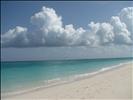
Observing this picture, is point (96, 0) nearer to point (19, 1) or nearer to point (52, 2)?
Result: point (52, 2)

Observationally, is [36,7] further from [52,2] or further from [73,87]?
[73,87]

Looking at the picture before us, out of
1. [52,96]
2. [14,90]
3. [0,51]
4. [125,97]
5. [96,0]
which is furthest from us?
[0,51]

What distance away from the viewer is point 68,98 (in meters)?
5.86

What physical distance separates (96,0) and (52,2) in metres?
1.15

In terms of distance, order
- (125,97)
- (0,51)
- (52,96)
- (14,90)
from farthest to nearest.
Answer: (0,51)
(14,90)
(52,96)
(125,97)

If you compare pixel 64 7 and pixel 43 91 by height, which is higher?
pixel 64 7

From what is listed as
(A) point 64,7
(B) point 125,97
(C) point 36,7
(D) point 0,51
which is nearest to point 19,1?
(C) point 36,7

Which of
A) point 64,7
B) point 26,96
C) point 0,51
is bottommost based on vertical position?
point 26,96

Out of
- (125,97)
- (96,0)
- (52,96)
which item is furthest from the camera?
(96,0)

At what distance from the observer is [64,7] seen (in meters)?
7.25

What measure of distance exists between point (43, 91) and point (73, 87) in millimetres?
783

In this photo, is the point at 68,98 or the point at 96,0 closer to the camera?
the point at 68,98

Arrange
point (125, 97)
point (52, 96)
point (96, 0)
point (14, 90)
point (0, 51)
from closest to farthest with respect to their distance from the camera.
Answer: point (125, 97), point (52, 96), point (96, 0), point (14, 90), point (0, 51)


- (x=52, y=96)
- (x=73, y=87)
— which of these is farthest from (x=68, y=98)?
(x=73, y=87)
